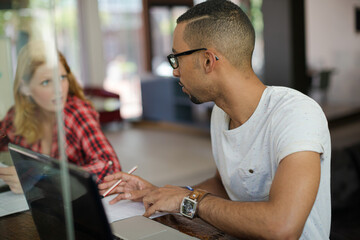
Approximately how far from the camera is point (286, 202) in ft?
3.62

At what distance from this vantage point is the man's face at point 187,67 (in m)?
1.42

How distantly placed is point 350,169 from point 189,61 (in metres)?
1.60

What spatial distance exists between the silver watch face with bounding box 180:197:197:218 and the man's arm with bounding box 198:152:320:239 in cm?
6

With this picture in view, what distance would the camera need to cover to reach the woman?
5.39ft

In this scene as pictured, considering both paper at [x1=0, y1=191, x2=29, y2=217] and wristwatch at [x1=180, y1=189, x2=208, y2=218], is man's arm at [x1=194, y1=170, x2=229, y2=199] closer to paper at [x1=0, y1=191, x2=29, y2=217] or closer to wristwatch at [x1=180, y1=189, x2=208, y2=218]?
wristwatch at [x1=180, y1=189, x2=208, y2=218]

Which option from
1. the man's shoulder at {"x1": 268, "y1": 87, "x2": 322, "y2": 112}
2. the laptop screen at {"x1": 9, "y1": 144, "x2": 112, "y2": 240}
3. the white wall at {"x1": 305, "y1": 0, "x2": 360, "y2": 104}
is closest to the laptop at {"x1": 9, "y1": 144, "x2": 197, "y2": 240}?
the laptop screen at {"x1": 9, "y1": 144, "x2": 112, "y2": 240}

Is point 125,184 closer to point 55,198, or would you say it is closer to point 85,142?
point 85,142

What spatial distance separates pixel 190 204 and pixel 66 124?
3.02 ft

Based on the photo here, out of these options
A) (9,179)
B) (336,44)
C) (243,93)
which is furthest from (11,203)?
(336,44)

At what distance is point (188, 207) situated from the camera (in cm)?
123

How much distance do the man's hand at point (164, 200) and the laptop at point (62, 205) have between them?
58 millimetres

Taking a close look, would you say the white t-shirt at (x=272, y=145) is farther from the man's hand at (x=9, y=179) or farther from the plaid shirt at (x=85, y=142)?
the man's hand at (x=9, y=179)

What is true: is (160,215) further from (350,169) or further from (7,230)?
(350,169)

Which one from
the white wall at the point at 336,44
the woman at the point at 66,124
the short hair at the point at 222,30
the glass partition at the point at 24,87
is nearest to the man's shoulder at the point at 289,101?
the short hair at the point at 222,30
